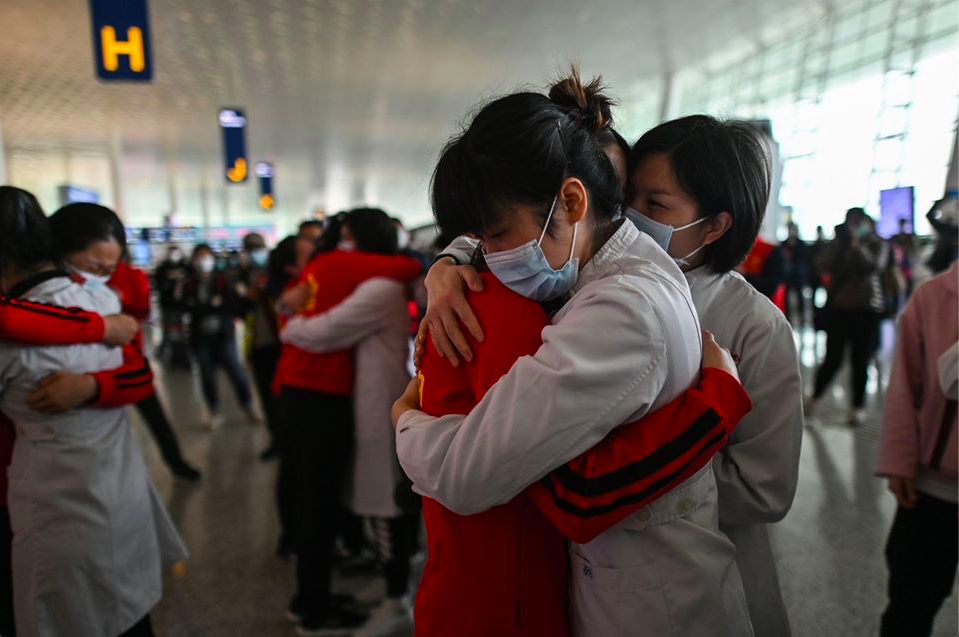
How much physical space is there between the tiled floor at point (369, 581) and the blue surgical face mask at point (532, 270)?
201 cm

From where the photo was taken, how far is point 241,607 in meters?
2.41

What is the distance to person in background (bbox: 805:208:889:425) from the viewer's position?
4371 mm

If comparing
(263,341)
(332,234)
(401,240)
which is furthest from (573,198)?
(263,341)

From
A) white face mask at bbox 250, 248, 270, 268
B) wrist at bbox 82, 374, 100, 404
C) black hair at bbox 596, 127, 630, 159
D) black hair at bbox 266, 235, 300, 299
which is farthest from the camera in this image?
white face mask at bbox 250, 248, 270, 268

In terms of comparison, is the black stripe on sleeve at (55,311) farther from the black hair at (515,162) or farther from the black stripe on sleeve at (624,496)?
the black stripe on sleeve at (624,496)

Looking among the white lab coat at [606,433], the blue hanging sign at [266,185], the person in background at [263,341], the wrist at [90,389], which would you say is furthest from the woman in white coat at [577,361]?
the blue hanging sign at [266,185]

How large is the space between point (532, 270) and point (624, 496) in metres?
0.33

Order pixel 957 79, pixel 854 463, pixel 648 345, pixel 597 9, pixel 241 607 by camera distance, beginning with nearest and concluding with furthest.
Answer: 1. pixel 648 345
2. pixel 957 79
3. pixel 241 607
4. pixel 854 463
5. pixel 597 9

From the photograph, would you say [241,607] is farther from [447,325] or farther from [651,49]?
[651,49]

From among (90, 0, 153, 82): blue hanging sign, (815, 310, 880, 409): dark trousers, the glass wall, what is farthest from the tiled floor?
the glass wall

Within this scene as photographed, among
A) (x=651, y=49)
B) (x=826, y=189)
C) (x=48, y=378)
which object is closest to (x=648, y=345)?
(x=48, y=378)

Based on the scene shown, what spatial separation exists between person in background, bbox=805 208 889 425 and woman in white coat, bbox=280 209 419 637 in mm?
3736

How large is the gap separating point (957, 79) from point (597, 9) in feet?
23.9

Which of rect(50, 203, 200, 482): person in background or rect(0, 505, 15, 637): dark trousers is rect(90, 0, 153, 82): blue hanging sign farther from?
rect(0, 505, 15, 637): dark trousers
